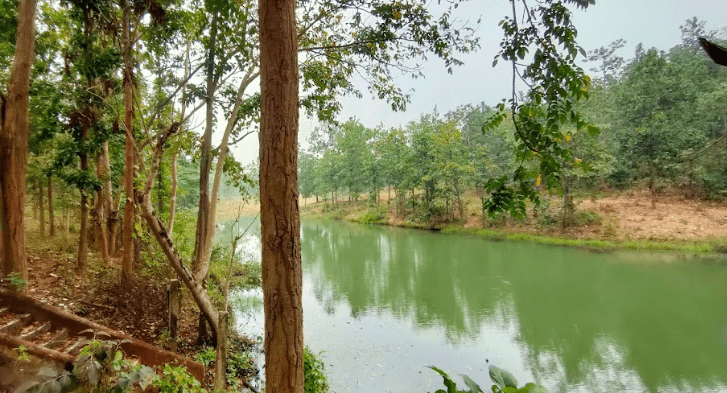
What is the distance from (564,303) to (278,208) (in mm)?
9203

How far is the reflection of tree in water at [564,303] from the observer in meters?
5.97

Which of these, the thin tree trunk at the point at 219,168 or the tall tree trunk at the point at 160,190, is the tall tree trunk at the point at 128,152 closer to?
the thin tree trunk at the point at 219,168

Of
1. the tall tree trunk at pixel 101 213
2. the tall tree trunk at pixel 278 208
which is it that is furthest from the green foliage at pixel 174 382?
the tall tree trunk at pixel 101 213

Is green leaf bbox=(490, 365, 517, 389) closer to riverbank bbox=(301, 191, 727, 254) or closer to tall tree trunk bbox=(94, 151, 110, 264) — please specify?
tall tree trunk bbox=(94, 151, 110, 264)

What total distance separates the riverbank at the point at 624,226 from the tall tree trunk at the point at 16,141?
43.9 feet

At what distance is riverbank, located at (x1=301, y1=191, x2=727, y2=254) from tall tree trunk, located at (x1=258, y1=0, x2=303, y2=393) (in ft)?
44.8

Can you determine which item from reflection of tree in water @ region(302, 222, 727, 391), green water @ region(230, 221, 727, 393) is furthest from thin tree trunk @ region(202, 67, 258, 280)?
reflection of tree in water @ region(302, 222, 727, 391)

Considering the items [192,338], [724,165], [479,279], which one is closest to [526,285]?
[479,279]

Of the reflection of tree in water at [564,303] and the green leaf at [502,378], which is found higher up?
the green leaf at [502,378]

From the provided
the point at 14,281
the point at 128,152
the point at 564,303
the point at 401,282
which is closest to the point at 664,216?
the point at 564,303

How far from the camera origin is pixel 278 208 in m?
1.66

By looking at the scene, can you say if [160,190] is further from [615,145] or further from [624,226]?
[615,145]

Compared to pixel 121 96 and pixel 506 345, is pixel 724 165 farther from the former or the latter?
pixel 121 96

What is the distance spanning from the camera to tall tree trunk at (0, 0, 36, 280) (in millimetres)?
3945
